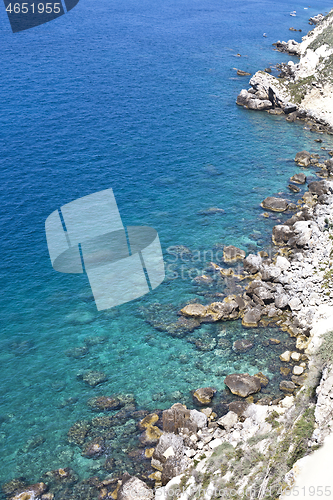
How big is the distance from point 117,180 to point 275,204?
2521 centimetres

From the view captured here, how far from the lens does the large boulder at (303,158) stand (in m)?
74.0

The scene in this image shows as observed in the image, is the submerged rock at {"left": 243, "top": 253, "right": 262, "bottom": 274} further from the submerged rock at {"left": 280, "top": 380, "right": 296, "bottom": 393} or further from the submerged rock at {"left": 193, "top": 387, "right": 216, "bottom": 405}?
the submerged rock at {"left": 193, "top": 387, "right": 216, "bottom": 405}

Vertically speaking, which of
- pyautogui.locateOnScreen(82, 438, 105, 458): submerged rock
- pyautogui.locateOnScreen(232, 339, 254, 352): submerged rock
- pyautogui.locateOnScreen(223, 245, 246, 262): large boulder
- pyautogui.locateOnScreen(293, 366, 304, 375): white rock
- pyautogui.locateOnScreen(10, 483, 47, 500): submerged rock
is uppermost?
pyautogui.locateOnScreen(223, 245, 246, 262): large boulder

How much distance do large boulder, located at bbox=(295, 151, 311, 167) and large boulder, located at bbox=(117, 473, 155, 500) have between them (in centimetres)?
5990

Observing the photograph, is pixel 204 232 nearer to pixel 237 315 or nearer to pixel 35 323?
pixel 237 315

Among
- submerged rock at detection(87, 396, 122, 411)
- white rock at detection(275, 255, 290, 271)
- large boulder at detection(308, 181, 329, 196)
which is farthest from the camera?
large boulder at detection(308, 181, 329, 196)

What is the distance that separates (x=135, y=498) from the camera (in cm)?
2841

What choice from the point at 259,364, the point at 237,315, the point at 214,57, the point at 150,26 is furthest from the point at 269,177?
the point at 150,26

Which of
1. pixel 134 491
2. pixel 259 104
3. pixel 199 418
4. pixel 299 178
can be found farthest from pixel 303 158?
pixel 134 491

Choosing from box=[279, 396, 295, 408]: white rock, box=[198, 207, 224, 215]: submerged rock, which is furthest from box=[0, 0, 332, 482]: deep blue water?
box=[279, 396, 295, 408]: white rock

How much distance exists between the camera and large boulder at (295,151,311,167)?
243 feet

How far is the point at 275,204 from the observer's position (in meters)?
62.3

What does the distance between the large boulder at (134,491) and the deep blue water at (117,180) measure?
367 cm

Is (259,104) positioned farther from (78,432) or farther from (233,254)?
(78,432)
